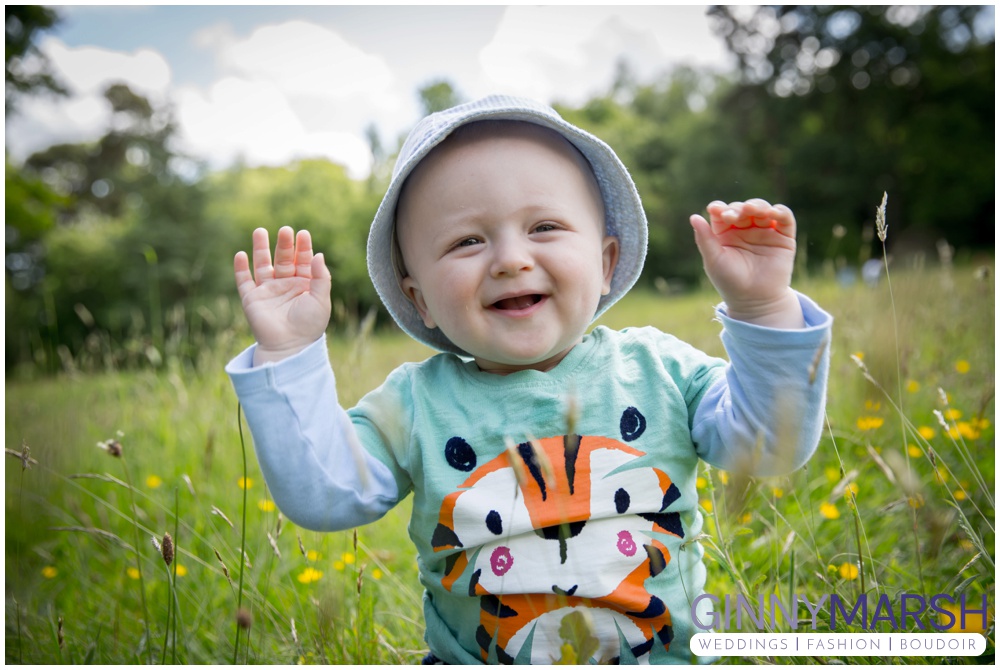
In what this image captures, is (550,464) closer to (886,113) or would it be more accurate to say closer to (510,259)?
(510,259)

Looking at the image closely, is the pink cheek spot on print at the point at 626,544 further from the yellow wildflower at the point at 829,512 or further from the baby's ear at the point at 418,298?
the yellow wildflower at the point at 829,512

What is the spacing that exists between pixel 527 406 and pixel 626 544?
33 centimetres

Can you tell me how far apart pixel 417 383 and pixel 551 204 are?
48cm

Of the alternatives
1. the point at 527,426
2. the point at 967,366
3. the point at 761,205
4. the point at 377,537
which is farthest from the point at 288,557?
the point at 967,366

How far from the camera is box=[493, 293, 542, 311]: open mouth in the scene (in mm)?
1287

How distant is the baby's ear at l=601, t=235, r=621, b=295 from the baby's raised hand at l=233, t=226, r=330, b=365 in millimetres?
649

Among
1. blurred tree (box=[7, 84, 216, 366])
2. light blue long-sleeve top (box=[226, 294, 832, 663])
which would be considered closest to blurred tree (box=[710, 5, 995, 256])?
blurred tree (box=[7, 84, 216, 366])

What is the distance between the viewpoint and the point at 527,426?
1285mm

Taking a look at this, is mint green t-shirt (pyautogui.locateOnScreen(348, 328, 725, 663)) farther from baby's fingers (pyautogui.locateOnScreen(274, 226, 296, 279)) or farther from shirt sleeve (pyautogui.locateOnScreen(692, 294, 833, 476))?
baby's fingers (pyautogui.locateOnScreen(274, 226, 296, 279))

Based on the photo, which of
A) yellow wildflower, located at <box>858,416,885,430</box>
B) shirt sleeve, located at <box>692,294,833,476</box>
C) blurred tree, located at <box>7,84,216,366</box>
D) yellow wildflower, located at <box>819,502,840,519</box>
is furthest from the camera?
blurred tree, located at <box>7,84,216,366</box>

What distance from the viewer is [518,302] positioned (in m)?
1.29

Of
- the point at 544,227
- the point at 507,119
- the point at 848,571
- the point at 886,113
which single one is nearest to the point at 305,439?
the point at 544,227

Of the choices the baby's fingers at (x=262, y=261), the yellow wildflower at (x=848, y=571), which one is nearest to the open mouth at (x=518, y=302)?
the baby's fingers at (x=262, y=261)

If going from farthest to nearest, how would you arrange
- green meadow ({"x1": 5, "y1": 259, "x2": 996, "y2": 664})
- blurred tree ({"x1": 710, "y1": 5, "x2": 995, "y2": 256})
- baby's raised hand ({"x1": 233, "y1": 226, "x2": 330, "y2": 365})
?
1. blurred tree ({"x1": 710, "y1": 5, "x2": 995, "y2": 256})
2. green meadow ({"x1": 5, "y1": 259, "x2": 996, "y2": 664})
3. baby's raised hand ({"x1": 233, "y1": 226, "x2": 330, "y2": 365})
